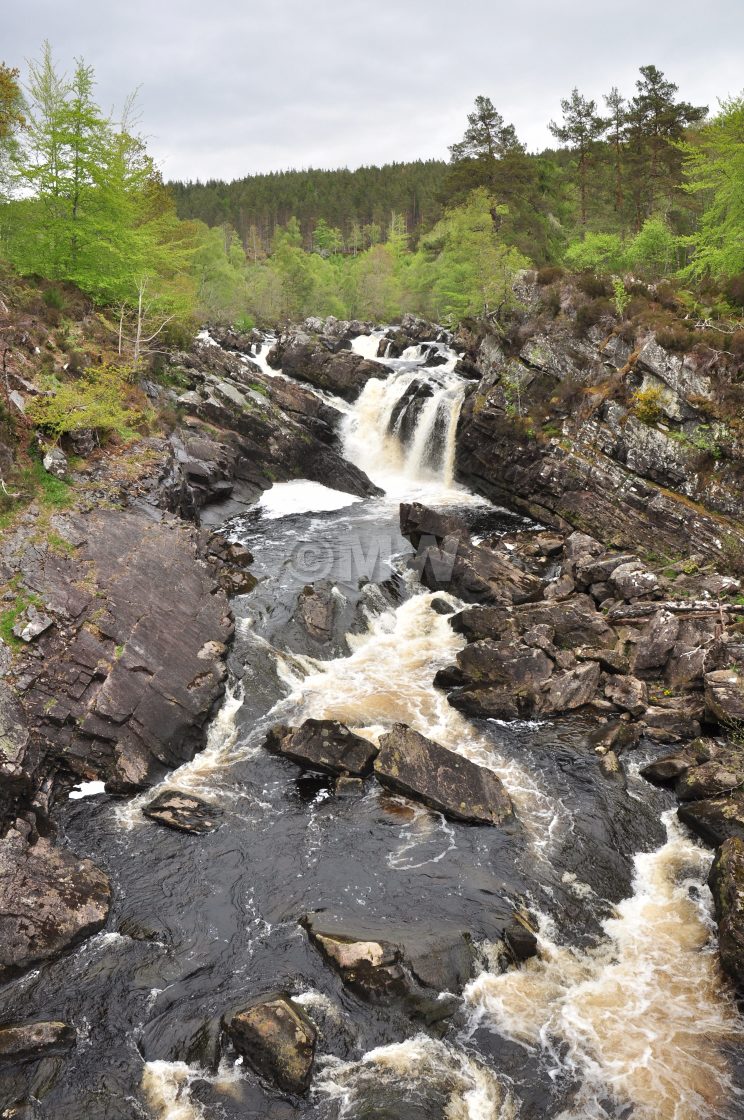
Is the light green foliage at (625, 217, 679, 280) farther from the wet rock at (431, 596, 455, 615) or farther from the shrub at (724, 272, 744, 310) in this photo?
the wet rock at (431, 596, 455, 615)

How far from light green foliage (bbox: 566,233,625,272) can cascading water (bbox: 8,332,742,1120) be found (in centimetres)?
3297

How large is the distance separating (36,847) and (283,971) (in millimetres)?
5698

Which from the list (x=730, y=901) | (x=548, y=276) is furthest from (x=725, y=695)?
(x=548, y=276)

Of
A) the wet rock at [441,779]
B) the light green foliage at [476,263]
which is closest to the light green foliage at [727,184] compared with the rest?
the light green foliage at [476,263]

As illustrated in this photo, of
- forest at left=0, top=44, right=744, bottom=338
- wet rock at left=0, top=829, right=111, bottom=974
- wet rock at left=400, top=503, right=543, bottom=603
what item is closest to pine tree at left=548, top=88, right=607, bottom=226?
forest at left=0, top=44, right=744, bottom=338

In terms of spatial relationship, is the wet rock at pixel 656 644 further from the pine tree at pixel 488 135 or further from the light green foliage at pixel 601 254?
the pine tree at pixel 488 135

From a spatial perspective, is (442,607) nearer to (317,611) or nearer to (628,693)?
(317,611)

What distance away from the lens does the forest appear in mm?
29703

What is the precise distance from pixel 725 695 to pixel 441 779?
28.8 feet

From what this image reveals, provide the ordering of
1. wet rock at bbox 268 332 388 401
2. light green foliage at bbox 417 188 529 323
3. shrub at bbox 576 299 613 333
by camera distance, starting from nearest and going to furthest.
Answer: shrub at bbox 576 299 613 333
light green foliage at bbox 417 188 529 323
wet rock at bbox 268 332 388 401

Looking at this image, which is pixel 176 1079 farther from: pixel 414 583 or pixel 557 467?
pixel 557 467

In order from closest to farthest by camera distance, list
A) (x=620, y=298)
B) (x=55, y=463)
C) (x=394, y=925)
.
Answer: (x=394, y=925), (x=55, y=463), (x=620, y=298)

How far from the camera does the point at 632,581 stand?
23.8m

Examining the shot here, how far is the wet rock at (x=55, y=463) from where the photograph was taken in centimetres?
2203
